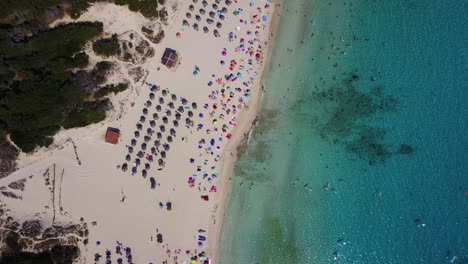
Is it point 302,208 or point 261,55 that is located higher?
point 261,55

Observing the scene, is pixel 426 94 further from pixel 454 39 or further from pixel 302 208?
pixel 302 208

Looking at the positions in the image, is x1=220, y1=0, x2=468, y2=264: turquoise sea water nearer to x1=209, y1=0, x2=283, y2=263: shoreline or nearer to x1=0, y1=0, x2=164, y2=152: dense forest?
x1=209, y1=0, x2=283, y2=263: shoreline

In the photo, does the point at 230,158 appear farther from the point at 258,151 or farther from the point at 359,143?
the point at 359,143

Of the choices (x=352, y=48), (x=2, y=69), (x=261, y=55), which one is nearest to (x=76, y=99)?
(x=2, y=69)

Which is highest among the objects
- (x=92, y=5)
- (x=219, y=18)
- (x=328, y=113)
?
(x=219, y=18)

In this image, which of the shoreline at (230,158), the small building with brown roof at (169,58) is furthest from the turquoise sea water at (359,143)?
the small building with brown roof at (169,58)

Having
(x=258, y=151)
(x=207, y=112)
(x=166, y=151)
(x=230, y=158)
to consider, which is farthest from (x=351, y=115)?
(x=166, y=151)
